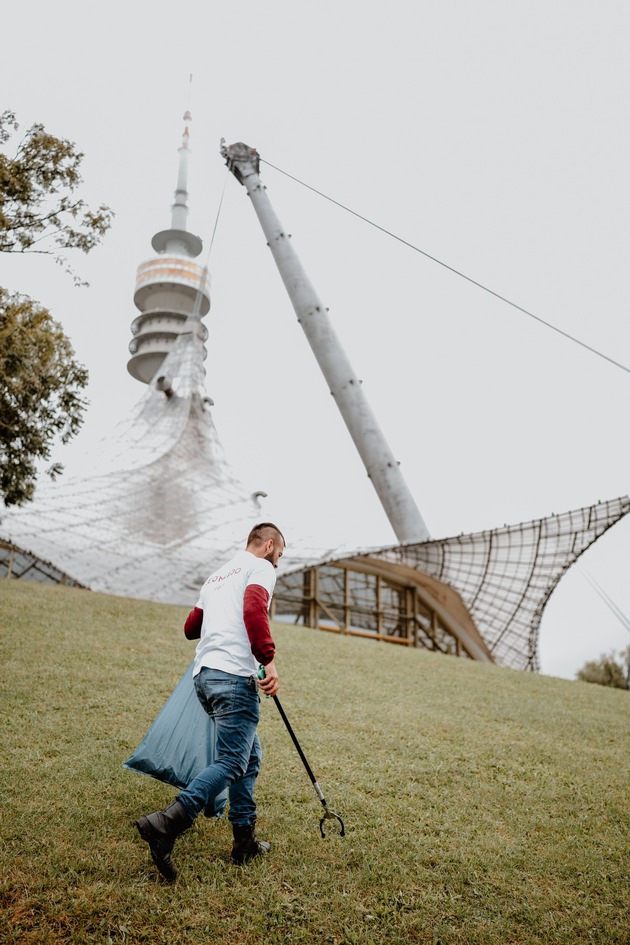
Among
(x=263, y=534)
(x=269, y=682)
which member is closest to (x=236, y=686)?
(x=269, y=682)

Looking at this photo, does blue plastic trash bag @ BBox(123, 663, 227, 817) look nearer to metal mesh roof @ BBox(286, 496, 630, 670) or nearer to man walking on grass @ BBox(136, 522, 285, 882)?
man walking on grass @ BBox(136, 522, 285, 882)

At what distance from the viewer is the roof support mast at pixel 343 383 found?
699 inches

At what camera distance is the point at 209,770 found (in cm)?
319

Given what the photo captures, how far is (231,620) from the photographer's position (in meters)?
3.50

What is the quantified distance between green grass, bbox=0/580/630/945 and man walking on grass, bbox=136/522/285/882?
245 mm

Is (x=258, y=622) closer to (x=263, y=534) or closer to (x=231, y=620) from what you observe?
(x=231, y=620)

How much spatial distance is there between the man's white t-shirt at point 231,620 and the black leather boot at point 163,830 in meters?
0.66

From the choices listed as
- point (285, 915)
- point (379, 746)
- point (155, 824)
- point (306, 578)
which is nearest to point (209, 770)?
point (155, 824)

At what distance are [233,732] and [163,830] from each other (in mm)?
516

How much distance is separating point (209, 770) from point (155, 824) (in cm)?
32

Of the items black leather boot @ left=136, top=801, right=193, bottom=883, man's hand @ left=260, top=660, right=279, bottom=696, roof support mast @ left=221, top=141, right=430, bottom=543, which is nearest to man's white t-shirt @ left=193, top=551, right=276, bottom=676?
man's hand @ left=260, top=660, right=279, bottom=696

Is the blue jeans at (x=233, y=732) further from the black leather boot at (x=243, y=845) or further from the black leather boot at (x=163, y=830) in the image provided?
the black leather boot at (x=163, y=830)

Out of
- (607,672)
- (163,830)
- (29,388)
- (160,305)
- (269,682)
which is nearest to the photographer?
(163,830)

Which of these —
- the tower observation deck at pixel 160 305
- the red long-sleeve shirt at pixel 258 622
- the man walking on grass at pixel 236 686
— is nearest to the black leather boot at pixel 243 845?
the man walking on grass at pixel 236 686
